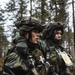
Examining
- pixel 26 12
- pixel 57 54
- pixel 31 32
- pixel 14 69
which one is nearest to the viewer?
pixel 14 69

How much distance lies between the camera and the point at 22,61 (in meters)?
3.98

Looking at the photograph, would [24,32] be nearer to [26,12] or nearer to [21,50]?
[21,50]

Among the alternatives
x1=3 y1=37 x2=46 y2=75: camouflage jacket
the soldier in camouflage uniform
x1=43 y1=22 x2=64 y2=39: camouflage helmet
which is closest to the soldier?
x1=43 y1=22 x2=64 y2=39: camouflage helmet

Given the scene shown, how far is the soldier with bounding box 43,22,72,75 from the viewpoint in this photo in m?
6.41

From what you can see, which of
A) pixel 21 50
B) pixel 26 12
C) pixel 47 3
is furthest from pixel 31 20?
pixel 26 12

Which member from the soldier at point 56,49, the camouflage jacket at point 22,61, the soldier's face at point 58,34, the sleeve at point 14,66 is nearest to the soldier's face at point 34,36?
the camouflage jacket at point 22,61

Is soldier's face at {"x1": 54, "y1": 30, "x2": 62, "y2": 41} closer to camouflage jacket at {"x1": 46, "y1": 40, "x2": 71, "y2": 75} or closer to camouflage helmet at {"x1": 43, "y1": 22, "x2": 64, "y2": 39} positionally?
camouflage helmet at {"x1": 43, "y1": 22, "x2": 64, "y2": 39}

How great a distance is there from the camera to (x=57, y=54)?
6625 millimetres

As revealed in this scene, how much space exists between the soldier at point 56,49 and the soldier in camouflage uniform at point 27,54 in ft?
6.37

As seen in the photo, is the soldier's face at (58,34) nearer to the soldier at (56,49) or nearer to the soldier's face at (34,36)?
the soldier at (56,49)

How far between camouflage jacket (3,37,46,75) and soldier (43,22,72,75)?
6.73ft

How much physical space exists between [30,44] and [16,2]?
43.0 meters

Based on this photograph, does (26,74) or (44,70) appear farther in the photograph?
(44,70)

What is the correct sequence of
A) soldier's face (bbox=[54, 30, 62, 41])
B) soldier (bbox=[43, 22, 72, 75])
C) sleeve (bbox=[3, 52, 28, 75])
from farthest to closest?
soldier's face (bbox=[54, 30, 62, 41]) < soldier (bbox=[43, 22, 72, 75]) < sleeve (bbox=[3, 52, 28, 75])
